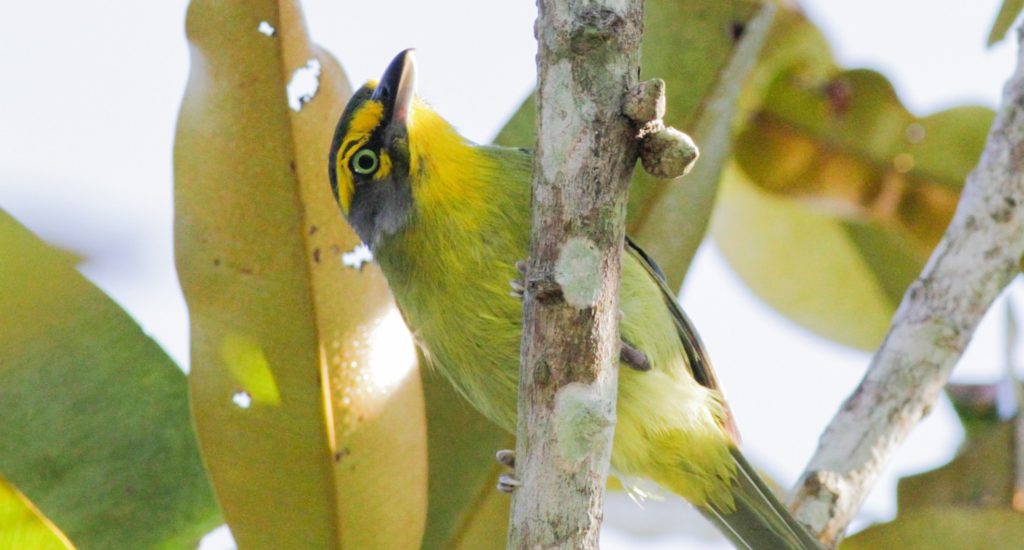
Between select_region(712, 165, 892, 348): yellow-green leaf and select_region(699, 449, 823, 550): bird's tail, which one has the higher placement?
select_region(712, 165, 892, 348): yellow-green leaf

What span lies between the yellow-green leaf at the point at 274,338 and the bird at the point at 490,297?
0.90 ft

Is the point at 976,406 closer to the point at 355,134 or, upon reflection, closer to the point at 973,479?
the point at 973,479

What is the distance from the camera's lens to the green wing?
9.49ft

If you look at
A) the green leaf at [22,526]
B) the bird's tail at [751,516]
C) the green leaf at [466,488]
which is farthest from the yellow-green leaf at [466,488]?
the green leaf at [22,526]

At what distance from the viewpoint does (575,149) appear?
182cm

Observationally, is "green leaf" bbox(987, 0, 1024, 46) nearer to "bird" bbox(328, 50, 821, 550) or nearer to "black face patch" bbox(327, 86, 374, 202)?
"bird" bbox(328, 50, 821, 550)

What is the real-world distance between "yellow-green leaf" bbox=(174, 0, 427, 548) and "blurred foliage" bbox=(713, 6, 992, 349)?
1.97 metres

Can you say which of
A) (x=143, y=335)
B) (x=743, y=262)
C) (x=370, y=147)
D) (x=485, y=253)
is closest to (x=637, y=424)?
(x=485, y=253)

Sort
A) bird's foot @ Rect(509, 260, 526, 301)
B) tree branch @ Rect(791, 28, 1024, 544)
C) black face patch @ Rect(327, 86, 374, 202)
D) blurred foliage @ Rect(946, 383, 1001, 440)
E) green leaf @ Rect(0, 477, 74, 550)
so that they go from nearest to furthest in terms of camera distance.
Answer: green leaf @ Rect(0, 477, 74, 550)
bird's foot @ Rect(509, 260, 526, 301)
tree branch @ Rect(791, 28, 1024, 544)
black face patch @ Rect(327, 86, 374, 202)
blurred foliage @ Rect(946, 383, 1001, 440)

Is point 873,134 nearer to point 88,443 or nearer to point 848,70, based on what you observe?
point 848,70

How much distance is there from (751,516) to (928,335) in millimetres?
679

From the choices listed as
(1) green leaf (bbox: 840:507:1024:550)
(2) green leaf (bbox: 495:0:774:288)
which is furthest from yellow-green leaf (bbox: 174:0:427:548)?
(1) green leaf (bbox: 840:507:1024:550)

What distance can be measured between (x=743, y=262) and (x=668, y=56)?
1272mm

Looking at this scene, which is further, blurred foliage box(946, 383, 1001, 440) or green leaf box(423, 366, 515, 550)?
blurred foliage box(946, 383, 1001, 440)
